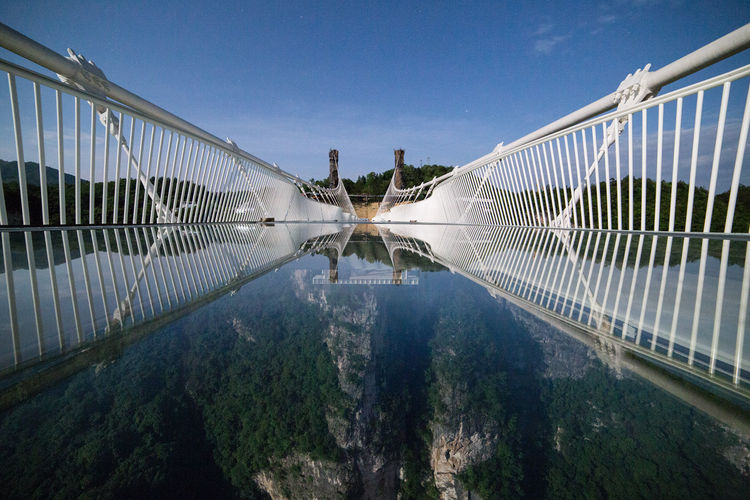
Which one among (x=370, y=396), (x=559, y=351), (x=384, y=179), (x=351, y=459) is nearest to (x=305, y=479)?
(x=351, y=459)

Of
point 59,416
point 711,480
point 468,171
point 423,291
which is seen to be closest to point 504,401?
point 711,480

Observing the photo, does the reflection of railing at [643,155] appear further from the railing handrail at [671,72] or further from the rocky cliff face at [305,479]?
the rocky cliff face at [305,479]

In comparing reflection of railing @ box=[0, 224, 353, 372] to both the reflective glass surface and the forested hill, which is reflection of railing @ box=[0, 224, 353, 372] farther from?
the forested hill

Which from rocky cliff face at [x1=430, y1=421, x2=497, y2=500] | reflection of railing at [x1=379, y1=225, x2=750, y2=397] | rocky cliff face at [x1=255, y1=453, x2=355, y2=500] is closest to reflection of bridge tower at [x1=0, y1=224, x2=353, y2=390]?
rocky cliff face at [x1=255, y1=453, x2=355, y2=500]

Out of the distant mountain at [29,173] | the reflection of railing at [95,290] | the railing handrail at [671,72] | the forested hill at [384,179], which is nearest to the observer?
the reflection of railing at [95,290]

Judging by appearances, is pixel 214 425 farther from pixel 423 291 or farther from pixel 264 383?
pixel 423 291

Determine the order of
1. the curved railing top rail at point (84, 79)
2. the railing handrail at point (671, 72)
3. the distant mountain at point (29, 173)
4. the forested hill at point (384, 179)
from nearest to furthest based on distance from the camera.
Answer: the curved railing top rail at point (84, 79)
the distant mountain at point (29, 173)
the railing handrail at point (671, 72)
the forested hill at point (384, 179)

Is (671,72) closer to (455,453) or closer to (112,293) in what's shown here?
(455,453)

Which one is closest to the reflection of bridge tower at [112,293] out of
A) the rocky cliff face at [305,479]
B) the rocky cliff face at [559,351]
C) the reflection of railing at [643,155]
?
the rocky cliff face at [305,479]
